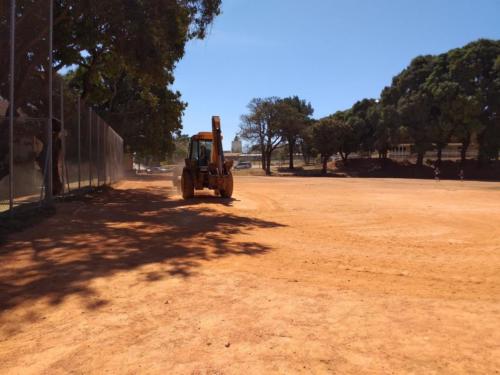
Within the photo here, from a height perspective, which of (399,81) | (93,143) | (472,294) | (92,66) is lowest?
(472,294)

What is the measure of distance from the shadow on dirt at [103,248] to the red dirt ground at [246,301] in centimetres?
4

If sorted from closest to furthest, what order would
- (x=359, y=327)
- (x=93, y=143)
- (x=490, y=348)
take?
(x=490, y=348) < (x=359, y=327) < (x=93, y=143)

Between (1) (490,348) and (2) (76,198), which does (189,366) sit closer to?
(1) (490,348)

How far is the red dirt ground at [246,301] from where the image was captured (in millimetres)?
3963

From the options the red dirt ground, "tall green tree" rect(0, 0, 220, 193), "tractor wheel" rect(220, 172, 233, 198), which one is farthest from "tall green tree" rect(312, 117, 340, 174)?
the red dirt ground

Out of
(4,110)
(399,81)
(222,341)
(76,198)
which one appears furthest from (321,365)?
(399,81)

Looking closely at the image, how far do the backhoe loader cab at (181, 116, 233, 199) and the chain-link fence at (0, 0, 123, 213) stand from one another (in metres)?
4.29

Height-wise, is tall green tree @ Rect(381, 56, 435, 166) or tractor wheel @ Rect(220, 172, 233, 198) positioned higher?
tall green tree @ Rect(381, 56, 435, 166)

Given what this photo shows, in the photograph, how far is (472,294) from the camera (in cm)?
591

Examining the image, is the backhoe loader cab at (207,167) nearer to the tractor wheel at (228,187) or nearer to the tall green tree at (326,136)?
the tractor wheel at (228,187)

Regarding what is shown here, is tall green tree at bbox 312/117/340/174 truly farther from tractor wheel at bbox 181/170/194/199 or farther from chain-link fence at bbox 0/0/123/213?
tractor wheel at bbox 181/170/194/199

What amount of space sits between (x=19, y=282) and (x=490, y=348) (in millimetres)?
5487

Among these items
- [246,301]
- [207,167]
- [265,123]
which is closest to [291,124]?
[265,123]

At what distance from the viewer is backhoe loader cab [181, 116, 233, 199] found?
1819cm
